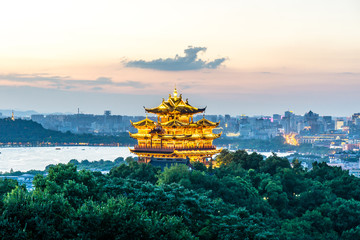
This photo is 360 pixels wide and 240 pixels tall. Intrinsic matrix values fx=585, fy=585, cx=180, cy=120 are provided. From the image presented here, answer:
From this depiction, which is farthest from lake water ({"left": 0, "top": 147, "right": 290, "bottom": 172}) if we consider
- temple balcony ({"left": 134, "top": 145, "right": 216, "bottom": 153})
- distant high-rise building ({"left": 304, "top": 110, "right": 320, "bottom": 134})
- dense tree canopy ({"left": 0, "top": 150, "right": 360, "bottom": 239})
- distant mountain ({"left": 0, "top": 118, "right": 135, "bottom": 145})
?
distant high-rise building ({"left": 304, "top": 110, "right": 320, "bottom": 134})

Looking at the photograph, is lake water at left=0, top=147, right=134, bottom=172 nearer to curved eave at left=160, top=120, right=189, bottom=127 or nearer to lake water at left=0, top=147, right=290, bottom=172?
lake water at left=0, top=147, right=290, bottom=172

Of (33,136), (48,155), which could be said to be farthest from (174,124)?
(33,136)

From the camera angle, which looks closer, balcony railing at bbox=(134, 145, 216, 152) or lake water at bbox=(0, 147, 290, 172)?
balcony railing at bbox=(134, 145, 216, 152)

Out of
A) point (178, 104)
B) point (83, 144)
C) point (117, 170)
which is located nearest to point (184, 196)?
point (117, 170)

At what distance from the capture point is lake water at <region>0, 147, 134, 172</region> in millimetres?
50375

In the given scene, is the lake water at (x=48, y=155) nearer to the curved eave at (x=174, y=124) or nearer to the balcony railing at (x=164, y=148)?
the balcony railing at (x=164, y=148)

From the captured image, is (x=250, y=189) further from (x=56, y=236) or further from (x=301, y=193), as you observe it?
(x=56, y=236)

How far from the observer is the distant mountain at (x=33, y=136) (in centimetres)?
7912

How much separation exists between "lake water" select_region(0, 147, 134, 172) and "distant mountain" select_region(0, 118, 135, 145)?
2442 millimetres

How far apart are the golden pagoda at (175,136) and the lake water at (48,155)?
23423mm

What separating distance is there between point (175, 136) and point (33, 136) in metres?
59.6

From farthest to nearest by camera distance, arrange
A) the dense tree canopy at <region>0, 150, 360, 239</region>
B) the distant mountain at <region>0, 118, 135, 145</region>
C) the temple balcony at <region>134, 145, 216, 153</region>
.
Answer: the distant mountain at <region>0, 118, 135, 145</region>, the temple balcony at <region>134, 145, 216, 153</region>, the dense tree canopy at <region>0, 150, 360, 239</region>

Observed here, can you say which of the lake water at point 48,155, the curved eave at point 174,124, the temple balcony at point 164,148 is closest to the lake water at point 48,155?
the lake water at point 48,155

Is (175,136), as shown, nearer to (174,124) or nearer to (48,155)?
(174,124)
